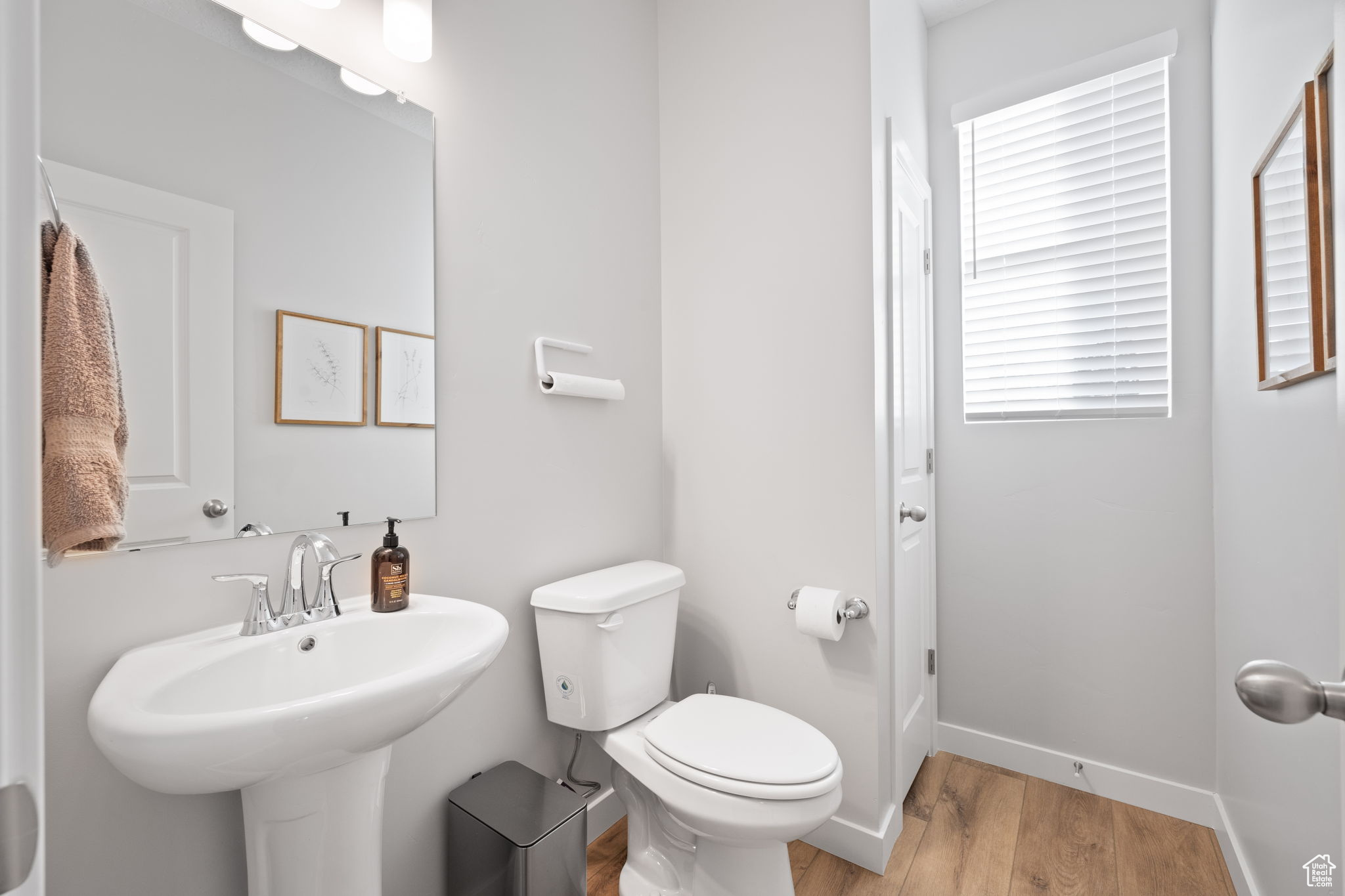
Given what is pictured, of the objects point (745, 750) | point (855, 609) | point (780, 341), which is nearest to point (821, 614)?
point (855, 609)

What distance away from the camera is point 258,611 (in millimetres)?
975

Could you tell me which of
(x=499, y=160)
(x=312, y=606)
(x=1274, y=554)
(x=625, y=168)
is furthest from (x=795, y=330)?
(x=312, y=606)

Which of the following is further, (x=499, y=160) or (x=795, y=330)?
(x=795, y=330)

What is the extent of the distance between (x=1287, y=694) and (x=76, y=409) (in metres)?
1.24

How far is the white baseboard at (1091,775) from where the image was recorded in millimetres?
1735

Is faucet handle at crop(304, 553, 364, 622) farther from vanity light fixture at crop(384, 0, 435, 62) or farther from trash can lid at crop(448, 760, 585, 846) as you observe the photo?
vanity light fixture at crop(384, 0, 435, 62)

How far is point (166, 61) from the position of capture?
36.7 inches

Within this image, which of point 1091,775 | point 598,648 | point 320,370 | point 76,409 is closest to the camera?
point 76,409

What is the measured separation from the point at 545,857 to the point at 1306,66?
192 centimetres

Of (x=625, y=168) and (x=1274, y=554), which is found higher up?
(x=625, y=168)

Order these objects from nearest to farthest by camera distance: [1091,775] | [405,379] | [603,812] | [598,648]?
1. [405,379]
2. [598,648]
3. [603,812]
4. [1091,775]

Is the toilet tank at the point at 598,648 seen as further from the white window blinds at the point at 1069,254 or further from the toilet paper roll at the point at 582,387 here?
the white window blinds at the point at 1069,254

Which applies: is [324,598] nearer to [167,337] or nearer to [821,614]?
[167,337]

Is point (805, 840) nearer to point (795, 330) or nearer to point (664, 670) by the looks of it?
point (664, 670)
